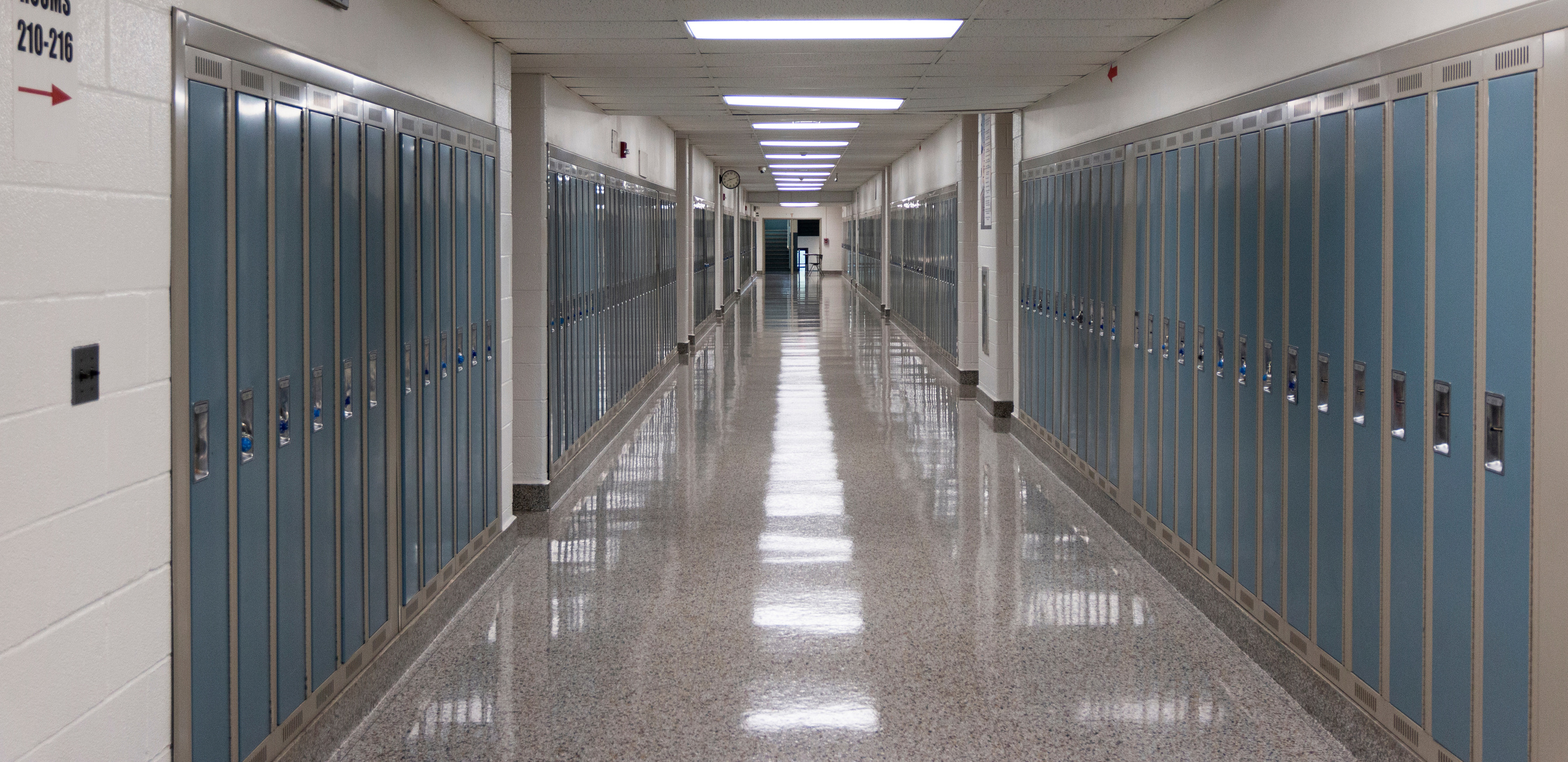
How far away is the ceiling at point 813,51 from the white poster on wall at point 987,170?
881 millimetres

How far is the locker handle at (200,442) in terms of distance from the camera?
2.83 metres

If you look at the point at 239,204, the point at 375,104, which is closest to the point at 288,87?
the point at 239,204

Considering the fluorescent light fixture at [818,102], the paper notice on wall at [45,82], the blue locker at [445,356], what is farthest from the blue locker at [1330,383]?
the fluorescent light fixture at [818,102]

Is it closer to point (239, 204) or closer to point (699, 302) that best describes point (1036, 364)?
point (239, 204)

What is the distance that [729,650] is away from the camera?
4629mm

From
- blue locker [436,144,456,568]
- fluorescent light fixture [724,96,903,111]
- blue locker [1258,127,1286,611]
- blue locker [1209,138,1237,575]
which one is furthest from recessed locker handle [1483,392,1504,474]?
fluorescent light fixture [724,96,903,111]

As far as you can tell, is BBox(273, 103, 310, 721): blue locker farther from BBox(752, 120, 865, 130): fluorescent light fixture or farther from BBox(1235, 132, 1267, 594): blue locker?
BBox(752, 120, 865, 130): fluorescent light fixture

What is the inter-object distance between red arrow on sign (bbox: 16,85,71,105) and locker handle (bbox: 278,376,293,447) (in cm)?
109

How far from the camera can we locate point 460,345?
534cm

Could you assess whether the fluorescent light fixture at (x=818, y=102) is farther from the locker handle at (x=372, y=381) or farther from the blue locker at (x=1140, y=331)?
the locker handle at (x=372, y=381)

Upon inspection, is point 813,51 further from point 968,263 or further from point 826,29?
point 968,263

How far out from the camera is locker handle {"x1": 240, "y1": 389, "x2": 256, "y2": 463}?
3.08m

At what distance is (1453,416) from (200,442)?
9.89 ft

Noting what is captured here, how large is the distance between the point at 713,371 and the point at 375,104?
10163mm
